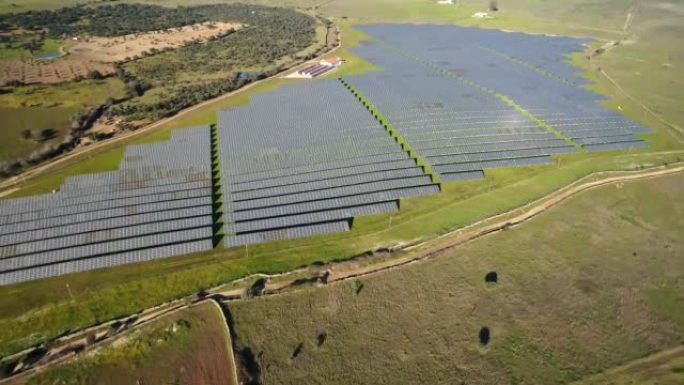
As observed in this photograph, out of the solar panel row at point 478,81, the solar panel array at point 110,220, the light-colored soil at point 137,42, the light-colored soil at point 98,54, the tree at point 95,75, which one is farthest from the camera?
the light-colored soil at point 137,42

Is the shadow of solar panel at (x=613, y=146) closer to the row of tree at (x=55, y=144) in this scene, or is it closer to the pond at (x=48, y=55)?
the row of tree at (x=55, y=144)

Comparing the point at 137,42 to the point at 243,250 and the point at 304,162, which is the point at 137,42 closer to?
the point at 304,162

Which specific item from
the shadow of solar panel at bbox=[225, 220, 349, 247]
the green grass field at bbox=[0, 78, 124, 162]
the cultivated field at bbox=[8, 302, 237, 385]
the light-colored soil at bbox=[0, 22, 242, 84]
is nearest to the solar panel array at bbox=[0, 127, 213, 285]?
the shadow of solar panel at bbox=[225, 220, 349, 247]

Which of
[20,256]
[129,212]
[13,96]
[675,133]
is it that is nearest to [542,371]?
[129,212]

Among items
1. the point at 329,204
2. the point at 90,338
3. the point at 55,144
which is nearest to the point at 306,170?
the point at 329,204

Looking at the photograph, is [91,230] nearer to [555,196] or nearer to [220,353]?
[220,353]

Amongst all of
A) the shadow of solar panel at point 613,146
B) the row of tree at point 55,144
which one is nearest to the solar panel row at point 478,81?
the shadow of solar panel at point 613,146
